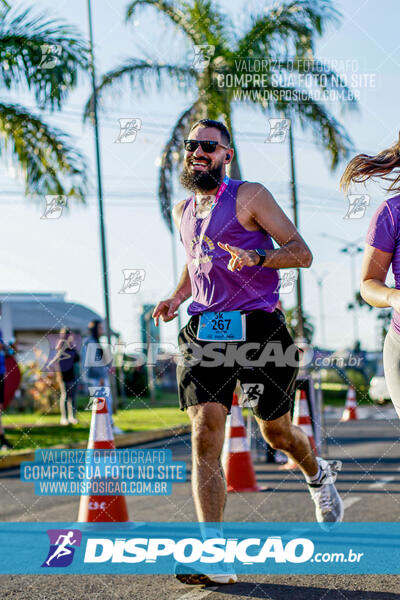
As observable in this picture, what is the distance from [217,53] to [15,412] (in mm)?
10468

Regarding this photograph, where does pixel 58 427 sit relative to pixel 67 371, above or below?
below

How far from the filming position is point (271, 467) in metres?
9.05

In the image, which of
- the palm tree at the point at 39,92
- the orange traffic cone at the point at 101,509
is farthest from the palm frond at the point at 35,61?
the orange traffic cone at the point at 101,509

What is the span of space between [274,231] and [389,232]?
78 cm

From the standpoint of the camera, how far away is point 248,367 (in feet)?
13.1

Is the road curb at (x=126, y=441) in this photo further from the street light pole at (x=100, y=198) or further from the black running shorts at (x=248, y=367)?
the black running shorts at (x=248, y=367)

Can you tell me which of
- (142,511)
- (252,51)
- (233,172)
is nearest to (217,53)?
(252,51)

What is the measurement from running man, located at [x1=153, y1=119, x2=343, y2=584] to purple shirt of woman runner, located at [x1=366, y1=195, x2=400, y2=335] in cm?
55

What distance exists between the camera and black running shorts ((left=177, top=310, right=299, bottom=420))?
3967 mm

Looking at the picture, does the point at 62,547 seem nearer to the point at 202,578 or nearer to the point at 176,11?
the point at 202,578

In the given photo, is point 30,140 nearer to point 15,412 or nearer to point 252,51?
point 252,51

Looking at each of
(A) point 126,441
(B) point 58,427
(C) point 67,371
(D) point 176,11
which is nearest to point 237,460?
(A) point 126,441

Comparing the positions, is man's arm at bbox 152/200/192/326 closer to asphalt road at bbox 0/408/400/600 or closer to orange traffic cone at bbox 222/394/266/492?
asphalt road at bbox 0/408/400/600

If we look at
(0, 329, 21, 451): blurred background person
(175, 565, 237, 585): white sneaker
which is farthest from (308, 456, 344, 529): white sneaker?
(0, 329, 21, 451): blurred background person
